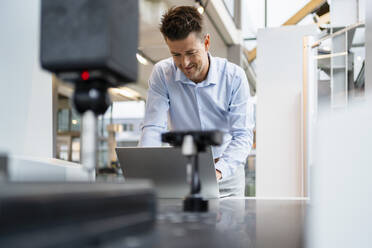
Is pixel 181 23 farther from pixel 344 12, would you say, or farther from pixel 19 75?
pixel 344 12

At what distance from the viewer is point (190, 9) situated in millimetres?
1842

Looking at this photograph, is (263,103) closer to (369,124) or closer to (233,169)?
(233,169)

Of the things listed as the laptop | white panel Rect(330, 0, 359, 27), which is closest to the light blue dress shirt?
the laptop

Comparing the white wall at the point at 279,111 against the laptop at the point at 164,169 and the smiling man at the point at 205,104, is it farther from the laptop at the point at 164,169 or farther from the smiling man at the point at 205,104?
the laptop at the point at 164,169

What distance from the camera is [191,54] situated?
6.09ft

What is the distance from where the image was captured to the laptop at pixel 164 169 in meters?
1.32

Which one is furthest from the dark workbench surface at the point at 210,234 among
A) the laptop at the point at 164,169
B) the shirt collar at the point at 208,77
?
the shirt collar at the point at 208,77

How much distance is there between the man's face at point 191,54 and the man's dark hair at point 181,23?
0.02 meters

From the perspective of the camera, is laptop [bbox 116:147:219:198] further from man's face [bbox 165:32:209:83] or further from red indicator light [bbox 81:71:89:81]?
red indicator light [bbox 81:71:89:81]

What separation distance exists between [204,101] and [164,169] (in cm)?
77

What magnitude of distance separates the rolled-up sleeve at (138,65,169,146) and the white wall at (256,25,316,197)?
226cm

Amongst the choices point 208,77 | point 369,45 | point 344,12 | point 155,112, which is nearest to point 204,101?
point 208,77

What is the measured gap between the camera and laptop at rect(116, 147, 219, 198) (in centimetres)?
132

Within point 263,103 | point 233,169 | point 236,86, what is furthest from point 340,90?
point 233,169
